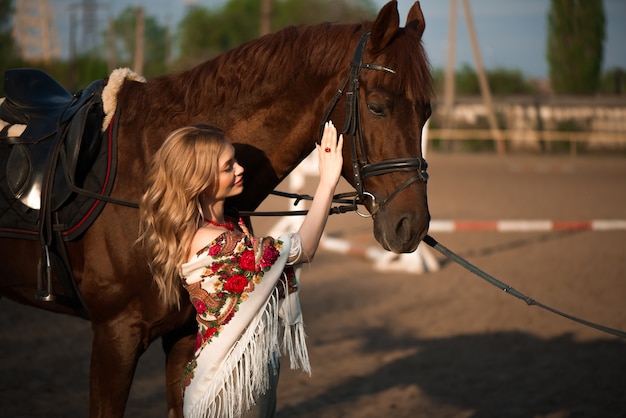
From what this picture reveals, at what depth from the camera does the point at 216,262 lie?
2.49m

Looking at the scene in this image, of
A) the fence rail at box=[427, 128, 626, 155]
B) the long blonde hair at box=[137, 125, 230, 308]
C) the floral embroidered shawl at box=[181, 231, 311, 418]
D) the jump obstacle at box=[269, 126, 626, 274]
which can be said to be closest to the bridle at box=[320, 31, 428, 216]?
the floral embroidered shawl at box=[181, 231, 311, 418]

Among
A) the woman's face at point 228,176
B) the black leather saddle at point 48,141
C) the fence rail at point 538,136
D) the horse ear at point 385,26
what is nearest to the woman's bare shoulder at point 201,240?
the woman's face at point 228,176

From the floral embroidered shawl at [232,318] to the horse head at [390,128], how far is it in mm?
410

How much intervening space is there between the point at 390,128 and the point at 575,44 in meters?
41.3

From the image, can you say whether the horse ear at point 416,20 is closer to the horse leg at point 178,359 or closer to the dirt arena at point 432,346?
the horse leg at point 178,359

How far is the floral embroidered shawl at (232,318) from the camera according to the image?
2.49 metres

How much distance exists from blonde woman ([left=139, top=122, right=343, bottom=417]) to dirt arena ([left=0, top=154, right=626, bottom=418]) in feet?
6.56

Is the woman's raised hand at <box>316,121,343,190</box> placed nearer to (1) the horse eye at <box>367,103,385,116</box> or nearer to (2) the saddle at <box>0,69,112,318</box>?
(1) the horse eye at <box>367,103,385,116</box>

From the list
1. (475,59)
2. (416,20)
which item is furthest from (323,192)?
(475,59)

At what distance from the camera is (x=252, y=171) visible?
2975 millimetres

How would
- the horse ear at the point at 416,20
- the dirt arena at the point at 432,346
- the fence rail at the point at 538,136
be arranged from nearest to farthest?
the horse ear at the point at 416,20, the dirt arena at the point at 432,346, the fence rail at the point at 538,136

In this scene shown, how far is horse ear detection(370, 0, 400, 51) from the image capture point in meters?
2.69

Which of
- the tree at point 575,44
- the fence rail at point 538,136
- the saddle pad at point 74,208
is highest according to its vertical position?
→ the saddle pad at point 74,208

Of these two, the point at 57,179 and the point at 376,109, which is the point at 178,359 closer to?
the point at 57,179
